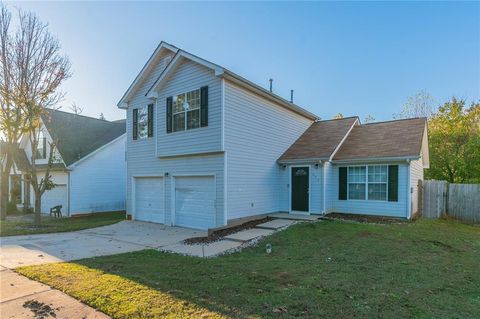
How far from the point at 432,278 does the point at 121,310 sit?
5643mm

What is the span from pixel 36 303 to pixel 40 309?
0.95ft

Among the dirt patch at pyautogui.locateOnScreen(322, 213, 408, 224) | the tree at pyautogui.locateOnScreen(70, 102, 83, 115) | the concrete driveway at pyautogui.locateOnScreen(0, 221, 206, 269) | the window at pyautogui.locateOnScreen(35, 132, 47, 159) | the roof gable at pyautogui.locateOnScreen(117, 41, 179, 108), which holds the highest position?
the roof gable at pyautogui.locateOnScreen(117, 41, 179, 108)

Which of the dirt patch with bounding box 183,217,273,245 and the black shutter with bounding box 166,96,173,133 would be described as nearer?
the dirt patch with bounding box 183,217,273,245

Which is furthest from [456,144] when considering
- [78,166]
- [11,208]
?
[11,208]

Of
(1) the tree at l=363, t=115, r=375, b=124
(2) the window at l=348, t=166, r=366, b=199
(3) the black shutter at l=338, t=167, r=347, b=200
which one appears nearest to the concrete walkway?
(3) the black shutter at l=338, t=167, r=347, b=200

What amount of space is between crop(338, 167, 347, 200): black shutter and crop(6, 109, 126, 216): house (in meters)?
14.2

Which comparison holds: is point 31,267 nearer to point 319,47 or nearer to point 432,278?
point 432,278

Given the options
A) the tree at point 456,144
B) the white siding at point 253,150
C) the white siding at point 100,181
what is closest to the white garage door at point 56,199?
the white siding at point 100,181

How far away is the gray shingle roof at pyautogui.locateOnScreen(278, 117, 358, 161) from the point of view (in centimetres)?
1373

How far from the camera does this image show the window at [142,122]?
571 inches

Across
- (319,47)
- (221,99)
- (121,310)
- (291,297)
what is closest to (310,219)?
(221,99)

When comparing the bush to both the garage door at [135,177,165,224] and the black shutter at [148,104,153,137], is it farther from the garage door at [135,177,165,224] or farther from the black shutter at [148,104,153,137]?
the black shutter at [148,104,153,137]

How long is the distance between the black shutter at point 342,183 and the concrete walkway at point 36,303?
11764mm

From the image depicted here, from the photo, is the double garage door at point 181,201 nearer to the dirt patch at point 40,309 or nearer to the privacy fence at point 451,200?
the dirt patch at point 40,309
